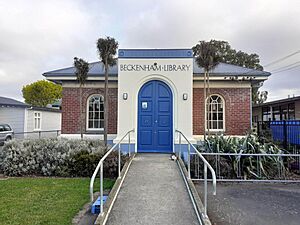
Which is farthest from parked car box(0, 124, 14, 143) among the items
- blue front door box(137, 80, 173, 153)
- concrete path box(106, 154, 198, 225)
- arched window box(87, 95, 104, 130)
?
concrete path box(106, 154, 198, 225)

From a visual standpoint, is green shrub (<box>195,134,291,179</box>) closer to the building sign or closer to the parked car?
the building sign

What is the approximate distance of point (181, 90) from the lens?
399 inches

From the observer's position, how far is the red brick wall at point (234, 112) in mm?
11758

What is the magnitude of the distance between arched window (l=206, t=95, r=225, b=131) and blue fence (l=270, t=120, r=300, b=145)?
266 centimetres

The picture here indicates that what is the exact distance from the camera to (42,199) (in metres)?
5.98

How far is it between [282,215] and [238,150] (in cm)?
341

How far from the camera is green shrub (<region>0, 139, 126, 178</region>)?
8258mm

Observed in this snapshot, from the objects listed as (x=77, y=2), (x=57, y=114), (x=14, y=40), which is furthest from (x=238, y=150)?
(x=57, y=114)

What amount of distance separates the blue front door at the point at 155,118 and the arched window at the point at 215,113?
2732 millimetres

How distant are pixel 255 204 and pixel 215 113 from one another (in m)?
6.67

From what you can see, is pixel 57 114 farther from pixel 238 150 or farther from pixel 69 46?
pixel 238 150

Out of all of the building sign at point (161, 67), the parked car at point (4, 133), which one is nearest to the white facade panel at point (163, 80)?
the building sign at point (161, 67)

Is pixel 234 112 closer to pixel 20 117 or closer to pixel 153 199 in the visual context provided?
pixel 153 199

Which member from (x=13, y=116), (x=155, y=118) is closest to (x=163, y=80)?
(x=155, y=118)
